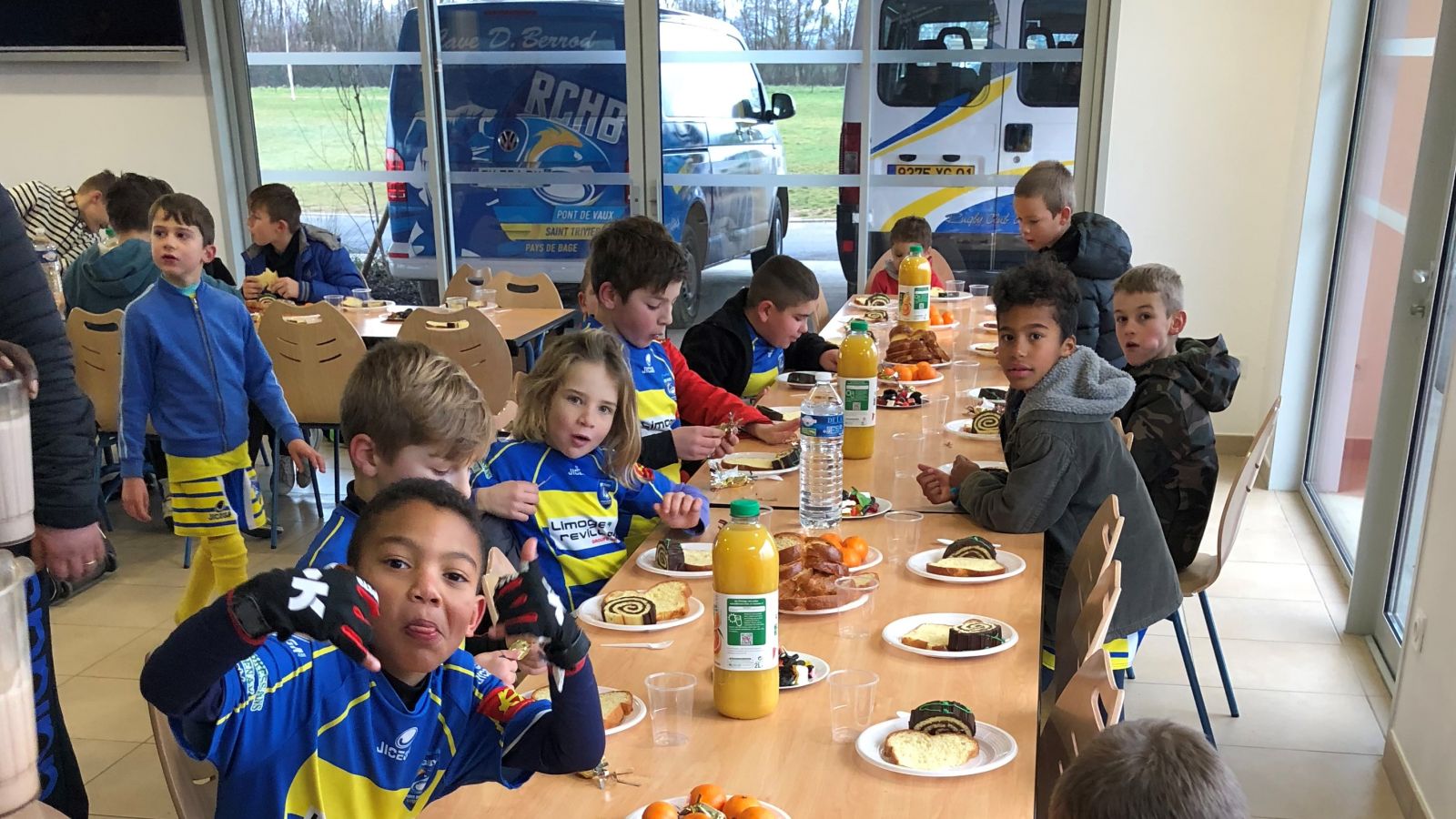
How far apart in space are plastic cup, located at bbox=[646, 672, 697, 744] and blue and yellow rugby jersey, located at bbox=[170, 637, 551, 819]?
0.16m

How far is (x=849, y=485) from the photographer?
9.25ft

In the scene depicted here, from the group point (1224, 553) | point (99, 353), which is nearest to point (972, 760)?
point (1224, 553)

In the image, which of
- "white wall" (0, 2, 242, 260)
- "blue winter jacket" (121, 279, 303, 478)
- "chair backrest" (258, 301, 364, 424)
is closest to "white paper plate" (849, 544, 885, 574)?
"blue winter jacket" (121, 279, 303, 478)

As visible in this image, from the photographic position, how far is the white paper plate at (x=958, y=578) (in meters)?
2.18

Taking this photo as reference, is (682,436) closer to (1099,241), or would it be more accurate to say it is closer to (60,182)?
(1099,241)

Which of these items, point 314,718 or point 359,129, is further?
point 359,129

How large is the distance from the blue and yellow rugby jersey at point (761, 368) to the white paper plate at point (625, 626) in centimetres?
187

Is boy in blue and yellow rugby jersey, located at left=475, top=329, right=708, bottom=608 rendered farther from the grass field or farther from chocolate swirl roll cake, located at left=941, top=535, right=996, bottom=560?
the grass field

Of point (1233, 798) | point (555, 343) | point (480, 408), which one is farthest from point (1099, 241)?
point (1233, 798)

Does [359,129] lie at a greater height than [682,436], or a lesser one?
greater

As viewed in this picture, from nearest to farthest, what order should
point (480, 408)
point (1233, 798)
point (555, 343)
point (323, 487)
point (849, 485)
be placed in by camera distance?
point (1233, 798)
point (480, 408)
point (555, 343)
point (849, 485)
point (323, 487)

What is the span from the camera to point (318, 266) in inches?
221

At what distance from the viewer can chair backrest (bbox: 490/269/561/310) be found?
18.9ft

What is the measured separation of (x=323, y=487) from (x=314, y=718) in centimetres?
432
